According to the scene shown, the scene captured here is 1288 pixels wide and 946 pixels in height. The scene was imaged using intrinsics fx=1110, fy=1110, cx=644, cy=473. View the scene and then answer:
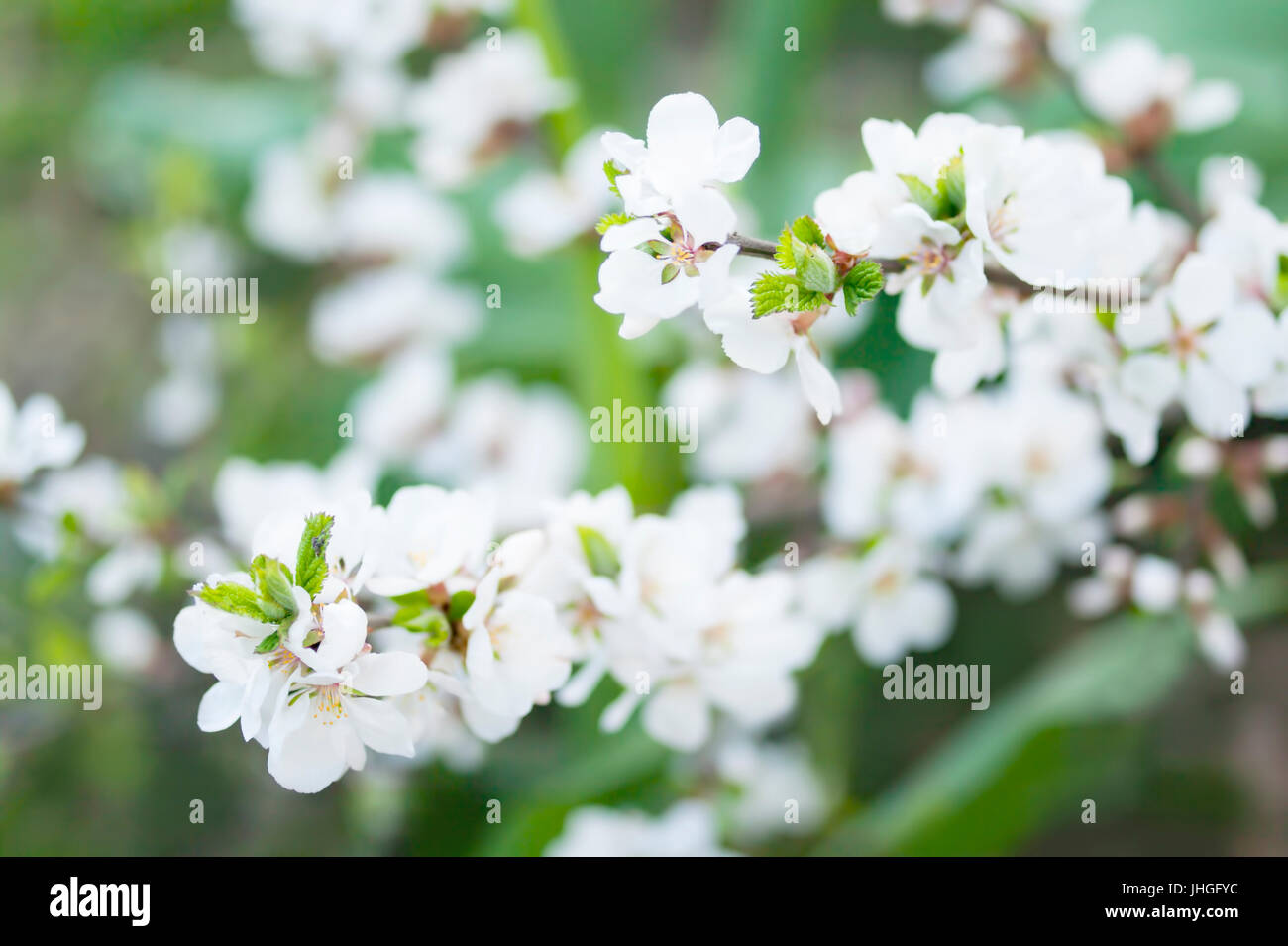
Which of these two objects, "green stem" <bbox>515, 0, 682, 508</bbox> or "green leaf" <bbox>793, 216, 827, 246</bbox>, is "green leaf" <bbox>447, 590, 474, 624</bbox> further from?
"green stem" <bbox>515, 0, 682, 508</bbox>

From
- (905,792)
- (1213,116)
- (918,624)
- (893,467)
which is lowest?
(905,792)

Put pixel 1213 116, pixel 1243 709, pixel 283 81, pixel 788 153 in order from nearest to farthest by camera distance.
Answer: pixel 1213 116
pixel 1243 709
pixel 788 153
pixel 283 81

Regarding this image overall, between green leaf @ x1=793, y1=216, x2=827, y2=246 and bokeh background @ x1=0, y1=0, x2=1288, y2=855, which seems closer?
green leaf @ x1=793, y1=216, x2=827, y2=246

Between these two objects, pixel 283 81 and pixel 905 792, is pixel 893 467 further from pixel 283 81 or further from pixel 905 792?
pixel 283 81

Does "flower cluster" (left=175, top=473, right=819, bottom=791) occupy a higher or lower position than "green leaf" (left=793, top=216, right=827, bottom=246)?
lower

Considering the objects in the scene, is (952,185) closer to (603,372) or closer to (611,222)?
(611,222)

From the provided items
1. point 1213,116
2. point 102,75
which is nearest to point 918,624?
point 1213,116

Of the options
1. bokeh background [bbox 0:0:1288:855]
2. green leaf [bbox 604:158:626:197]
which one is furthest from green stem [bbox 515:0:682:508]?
green leaf [bbox 604:158:626:197]
